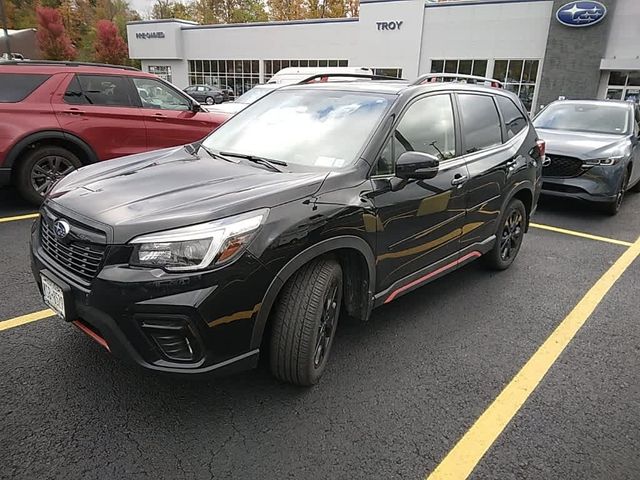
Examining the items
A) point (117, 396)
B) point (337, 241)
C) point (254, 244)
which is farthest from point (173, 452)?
point (337, 241)

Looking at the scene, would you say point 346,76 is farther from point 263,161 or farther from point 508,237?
point 508,237

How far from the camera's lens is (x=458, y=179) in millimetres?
3615

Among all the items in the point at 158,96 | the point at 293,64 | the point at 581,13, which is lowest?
the point at 158,96

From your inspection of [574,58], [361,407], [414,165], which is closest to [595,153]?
[414,165]

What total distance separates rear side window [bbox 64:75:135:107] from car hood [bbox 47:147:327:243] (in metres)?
3.88

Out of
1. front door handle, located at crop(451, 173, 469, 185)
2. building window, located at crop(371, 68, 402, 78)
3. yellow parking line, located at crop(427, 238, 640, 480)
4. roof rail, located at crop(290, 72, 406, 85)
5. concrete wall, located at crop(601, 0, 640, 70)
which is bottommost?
yellow parking line, located at crop(427, 238, 640, 480)

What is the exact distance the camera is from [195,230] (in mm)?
2215

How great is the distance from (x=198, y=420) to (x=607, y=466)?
2.03 metres

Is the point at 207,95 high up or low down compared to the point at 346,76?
down

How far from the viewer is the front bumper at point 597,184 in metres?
6.85

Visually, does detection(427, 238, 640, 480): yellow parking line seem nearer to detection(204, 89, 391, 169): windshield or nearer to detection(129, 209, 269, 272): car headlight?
detection(129, 209, 269, 272): car headlight

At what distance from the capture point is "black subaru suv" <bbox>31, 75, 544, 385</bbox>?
2.19 meters

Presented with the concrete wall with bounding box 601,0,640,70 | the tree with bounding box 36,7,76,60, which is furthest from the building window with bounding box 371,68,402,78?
the tree with bounding box 36,7,76,60

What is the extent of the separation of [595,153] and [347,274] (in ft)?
18.7
